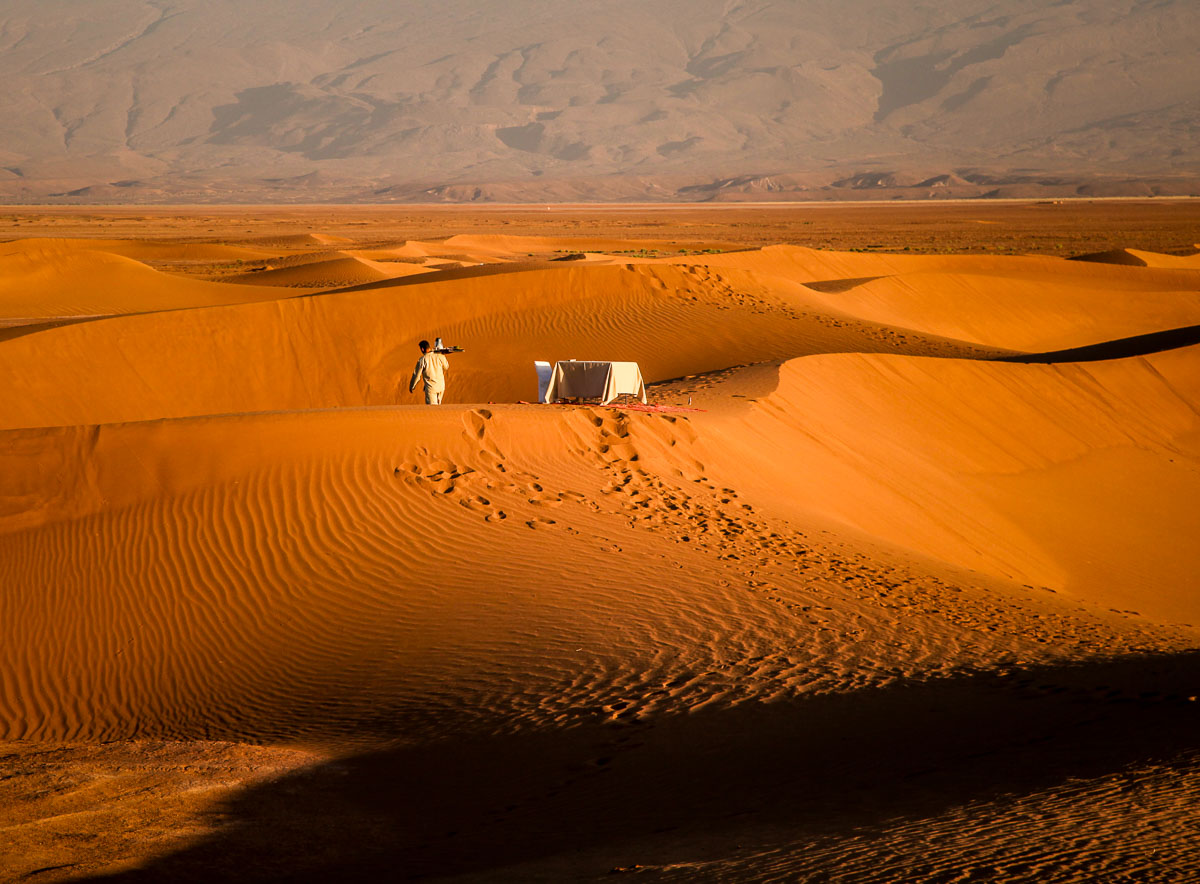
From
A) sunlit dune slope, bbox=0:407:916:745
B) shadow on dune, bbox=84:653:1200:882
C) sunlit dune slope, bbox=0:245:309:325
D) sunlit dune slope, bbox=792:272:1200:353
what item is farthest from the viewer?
sunlit dune slope, bbox=0:245:309:325

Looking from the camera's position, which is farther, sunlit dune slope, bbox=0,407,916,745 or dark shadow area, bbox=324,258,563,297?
dark shadow area, bbox=324,258,563,297

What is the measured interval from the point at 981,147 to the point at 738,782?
7777 inches

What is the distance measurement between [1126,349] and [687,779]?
63.1ft

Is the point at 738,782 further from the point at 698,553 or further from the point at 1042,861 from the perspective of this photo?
the point at 698,553

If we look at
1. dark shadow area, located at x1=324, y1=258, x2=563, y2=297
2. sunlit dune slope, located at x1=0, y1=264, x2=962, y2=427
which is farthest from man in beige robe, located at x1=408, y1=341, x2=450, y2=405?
dark shadow area, located at x1=324, y1=258, x2=563, y2=297

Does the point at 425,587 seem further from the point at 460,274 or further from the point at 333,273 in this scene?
the point at 333,273

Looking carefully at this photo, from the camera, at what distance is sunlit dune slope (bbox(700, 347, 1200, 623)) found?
12.9m

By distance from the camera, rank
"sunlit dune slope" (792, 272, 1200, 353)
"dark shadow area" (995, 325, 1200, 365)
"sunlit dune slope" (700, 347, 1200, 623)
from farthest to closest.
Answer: "sunlit dune slope" (792, 272, 1200, 353)
"dark shadow area" (995, 325, 1200, 365)
"sunlit dune slope" (700, 347, 1200, 623)

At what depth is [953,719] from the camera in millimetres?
6512

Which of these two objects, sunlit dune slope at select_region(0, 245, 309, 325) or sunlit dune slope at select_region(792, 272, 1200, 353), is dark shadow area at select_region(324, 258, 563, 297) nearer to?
sunlit dune slope at select_region(0, 245, 309, 325)

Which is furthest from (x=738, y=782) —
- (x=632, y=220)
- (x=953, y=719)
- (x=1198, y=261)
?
(x=632, y=220)

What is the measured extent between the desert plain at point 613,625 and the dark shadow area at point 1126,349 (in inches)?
36.0

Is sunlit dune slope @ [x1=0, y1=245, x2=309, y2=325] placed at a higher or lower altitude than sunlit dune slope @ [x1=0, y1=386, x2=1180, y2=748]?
higher

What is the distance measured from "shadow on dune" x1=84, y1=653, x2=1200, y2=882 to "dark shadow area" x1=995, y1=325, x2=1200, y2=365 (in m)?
15.6
